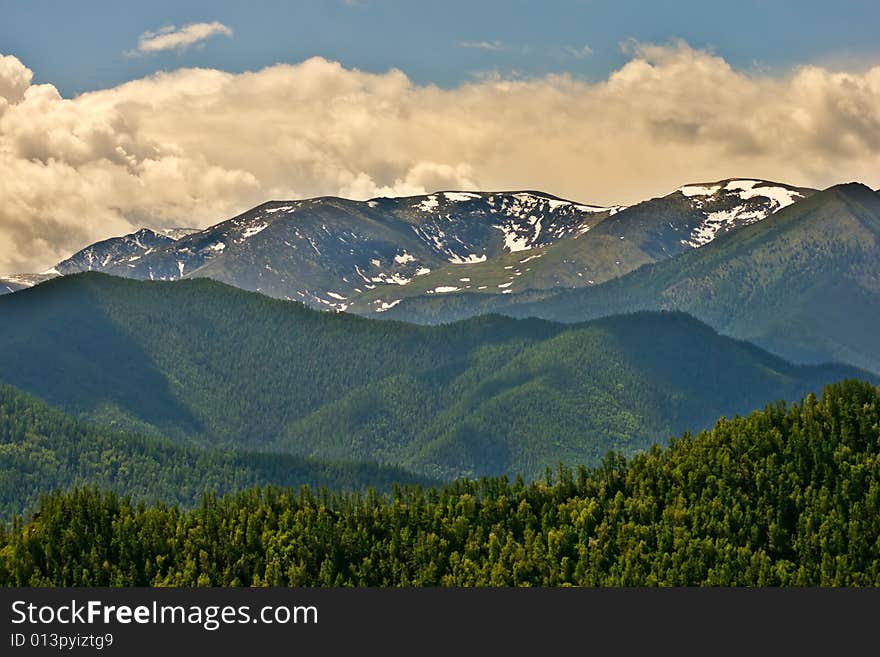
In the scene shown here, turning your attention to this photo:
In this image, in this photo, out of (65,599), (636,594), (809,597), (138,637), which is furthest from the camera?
(809,597)

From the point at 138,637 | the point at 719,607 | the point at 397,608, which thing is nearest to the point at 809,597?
the point at 719,607

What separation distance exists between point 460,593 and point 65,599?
44.1 m

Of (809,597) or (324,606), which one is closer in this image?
(324,606)

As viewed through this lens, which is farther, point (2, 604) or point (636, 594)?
point (636, 594)

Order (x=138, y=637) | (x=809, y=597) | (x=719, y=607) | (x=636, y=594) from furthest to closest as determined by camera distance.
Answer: (x=809, y=597)
(x=719, y=607)
(x=636, y=594)
(x=138, y=637)

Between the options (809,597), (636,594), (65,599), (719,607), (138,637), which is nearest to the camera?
(138,637)

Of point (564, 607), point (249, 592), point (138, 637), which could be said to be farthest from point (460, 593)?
point (138, 637)

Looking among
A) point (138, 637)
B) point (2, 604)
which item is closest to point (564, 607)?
point (138, 637)

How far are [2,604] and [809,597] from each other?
97639mm

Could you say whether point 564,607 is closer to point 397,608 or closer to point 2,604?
point 397,608

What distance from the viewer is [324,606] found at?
157750mm

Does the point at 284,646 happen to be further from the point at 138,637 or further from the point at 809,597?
the point at 809,597

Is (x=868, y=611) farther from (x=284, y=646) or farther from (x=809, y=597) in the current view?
(x=284, y=646)

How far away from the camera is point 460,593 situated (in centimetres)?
17412
